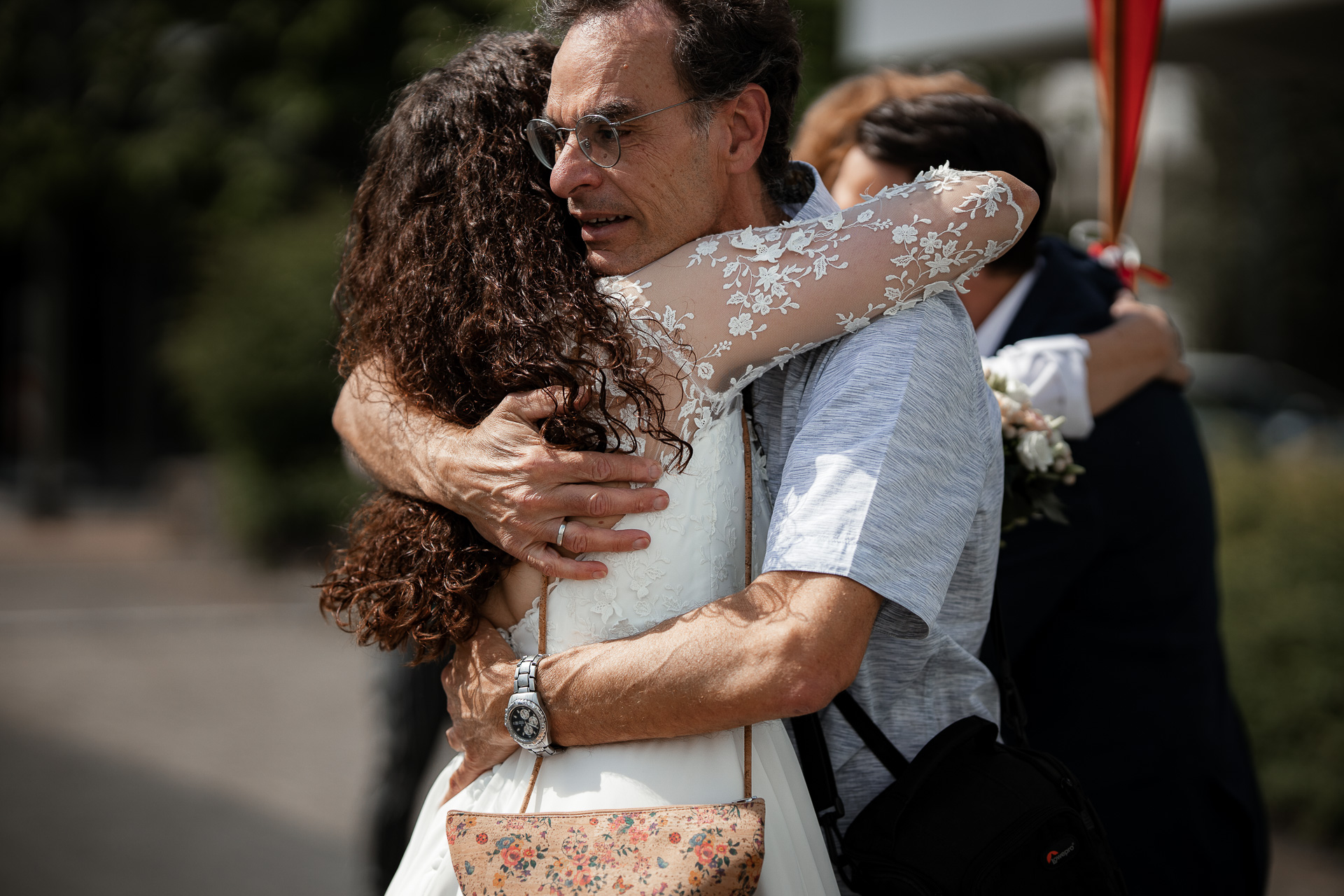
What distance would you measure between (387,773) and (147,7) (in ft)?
37.8

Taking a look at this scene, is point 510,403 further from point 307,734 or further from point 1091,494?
point 307,734

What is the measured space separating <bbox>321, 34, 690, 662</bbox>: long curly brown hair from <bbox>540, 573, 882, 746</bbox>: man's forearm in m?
0.24

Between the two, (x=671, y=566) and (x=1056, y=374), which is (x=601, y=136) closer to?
(x=671, y=566)

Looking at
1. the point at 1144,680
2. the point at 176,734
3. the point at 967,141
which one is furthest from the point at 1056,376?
the point at 176,734

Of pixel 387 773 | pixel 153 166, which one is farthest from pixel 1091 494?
pixel 153 166

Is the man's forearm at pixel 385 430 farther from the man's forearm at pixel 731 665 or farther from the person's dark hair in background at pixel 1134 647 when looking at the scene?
the person's dark hair in background at pixel 1134 647

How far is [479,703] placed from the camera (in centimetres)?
169

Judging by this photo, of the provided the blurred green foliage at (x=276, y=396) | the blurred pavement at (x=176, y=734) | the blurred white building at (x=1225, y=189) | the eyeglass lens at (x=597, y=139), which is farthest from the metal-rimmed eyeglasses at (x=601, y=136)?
the blurred green foliage at (x=276, y=396)

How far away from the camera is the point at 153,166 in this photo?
488 inches

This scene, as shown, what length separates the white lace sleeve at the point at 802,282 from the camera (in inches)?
61.3

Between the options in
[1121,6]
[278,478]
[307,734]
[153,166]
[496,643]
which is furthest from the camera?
[153,166]

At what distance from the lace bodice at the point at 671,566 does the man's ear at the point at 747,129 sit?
0.41m

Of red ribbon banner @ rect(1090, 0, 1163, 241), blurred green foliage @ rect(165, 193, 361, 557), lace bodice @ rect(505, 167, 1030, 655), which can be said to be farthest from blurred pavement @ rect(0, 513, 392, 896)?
red ribbon banner @ rect(1090, 0, 1163, 241)

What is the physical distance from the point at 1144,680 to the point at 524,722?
55.6 inches
